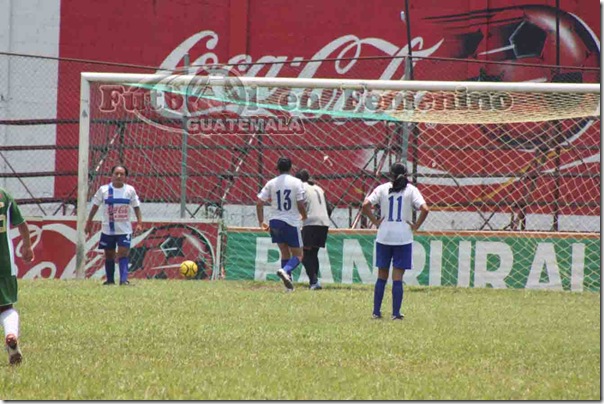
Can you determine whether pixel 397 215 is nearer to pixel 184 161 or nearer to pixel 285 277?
pixel 285 277

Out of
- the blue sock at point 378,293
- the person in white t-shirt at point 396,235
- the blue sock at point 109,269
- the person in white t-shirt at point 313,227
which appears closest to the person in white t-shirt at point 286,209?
the person in white t-shirt at point 313,227

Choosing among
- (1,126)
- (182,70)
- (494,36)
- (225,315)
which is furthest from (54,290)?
(494,36)

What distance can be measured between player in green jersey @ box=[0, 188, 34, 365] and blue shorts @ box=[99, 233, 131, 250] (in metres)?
9.37

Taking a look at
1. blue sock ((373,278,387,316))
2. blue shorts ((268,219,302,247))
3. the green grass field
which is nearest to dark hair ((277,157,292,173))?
blue shorts ((268,219,302,247))

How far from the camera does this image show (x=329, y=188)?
24.0 metres

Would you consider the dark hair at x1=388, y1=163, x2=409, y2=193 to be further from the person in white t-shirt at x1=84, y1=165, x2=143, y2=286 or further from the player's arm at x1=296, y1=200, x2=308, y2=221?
the person in white t-shirt at x1=84, y1=165, x2=143, y2=286

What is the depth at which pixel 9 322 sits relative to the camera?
31.0 feet

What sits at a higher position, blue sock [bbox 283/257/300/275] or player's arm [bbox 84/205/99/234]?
player's arm [bbox 84/205/99/234]

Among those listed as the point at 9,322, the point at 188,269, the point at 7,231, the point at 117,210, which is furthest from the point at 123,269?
the point at 9,322

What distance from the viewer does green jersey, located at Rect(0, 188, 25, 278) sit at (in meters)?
9.65

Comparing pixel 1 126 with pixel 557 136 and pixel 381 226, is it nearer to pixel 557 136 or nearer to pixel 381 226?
pixel 557 136

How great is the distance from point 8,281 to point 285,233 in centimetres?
923

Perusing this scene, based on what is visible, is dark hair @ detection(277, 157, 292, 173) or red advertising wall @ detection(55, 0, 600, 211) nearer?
dark hair @ detection(277, 157, 292, 173)

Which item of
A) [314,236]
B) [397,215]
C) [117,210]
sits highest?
[397,215]
